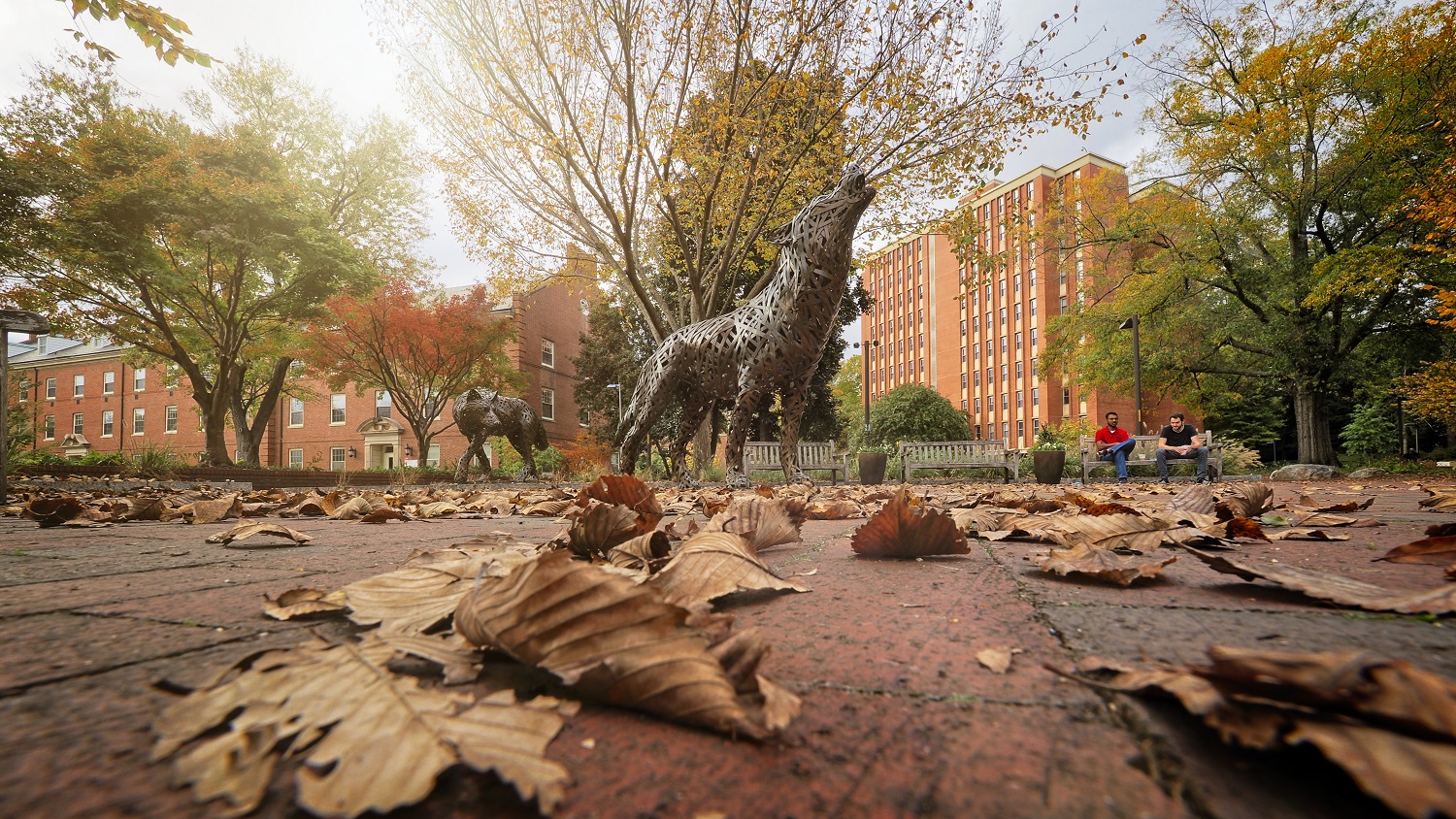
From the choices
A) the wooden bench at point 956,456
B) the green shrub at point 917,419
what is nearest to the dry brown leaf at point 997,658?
the wooden bench at point 956,456

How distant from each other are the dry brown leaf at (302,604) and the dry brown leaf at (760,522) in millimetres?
881

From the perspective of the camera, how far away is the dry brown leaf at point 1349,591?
849 mm

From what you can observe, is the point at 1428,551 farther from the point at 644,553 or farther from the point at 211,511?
the point at 211,511

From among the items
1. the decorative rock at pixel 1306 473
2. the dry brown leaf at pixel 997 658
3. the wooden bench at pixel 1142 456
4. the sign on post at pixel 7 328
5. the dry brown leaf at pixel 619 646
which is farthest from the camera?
the decorative rock at pixel 1306 473

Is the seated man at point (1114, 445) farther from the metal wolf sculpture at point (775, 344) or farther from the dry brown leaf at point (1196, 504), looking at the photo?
the dry brown leaf at point (1196, 504)

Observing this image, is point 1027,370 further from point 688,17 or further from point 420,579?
point 420,579

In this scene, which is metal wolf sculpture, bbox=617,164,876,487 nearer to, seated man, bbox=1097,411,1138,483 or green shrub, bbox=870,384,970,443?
seated man, bbox=1097,411,1138,483

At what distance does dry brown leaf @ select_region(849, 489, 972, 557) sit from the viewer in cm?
158

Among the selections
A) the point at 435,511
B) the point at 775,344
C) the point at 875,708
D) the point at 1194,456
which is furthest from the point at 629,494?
the point at 1194,456

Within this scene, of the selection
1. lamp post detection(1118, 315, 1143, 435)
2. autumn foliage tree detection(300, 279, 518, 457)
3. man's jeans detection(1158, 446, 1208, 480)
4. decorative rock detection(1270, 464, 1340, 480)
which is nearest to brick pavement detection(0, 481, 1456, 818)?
man's jeans detection(1158, 446, 1208, 480)

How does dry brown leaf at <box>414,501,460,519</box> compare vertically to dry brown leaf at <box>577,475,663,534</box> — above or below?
below

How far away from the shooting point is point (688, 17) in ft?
27.6

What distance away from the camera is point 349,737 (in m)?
0.50

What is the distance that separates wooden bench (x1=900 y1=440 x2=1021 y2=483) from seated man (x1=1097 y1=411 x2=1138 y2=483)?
6.17 feet
